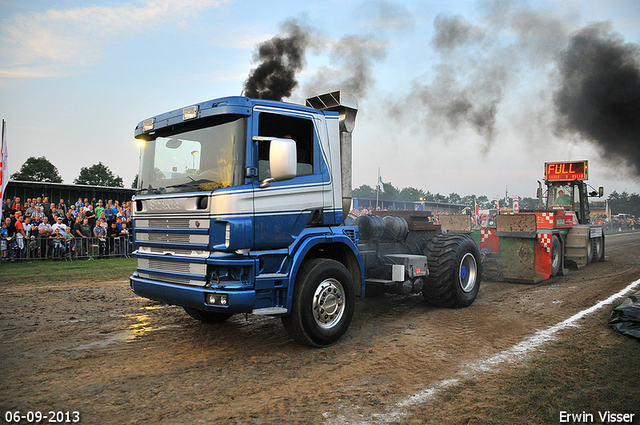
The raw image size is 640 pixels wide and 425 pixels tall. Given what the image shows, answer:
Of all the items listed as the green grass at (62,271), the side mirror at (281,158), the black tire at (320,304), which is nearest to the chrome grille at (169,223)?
the side mirror at (281,158)

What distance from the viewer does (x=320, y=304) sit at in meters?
5.37

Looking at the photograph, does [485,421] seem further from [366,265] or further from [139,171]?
[139,171]

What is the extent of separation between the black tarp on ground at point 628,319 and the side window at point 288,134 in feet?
15.2

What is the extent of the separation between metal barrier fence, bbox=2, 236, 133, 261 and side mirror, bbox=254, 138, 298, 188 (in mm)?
13061

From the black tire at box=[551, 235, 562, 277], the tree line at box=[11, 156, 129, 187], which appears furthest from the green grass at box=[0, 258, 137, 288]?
the tree line at box=[11, 156, 129, 187]

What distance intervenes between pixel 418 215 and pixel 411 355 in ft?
11.9

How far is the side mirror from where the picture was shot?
4.79m

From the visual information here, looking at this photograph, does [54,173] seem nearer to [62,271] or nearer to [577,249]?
[62,271]

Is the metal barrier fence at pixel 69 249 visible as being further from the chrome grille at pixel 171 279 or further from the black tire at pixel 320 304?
the black tire at pixel 320 304

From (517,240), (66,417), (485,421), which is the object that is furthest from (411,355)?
(517,240)

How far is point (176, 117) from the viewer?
5.36 meters

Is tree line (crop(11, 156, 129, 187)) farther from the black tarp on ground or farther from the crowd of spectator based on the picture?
the black tarp on ground

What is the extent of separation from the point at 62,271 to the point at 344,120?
10.1 meters

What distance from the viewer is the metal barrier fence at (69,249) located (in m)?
14.5
